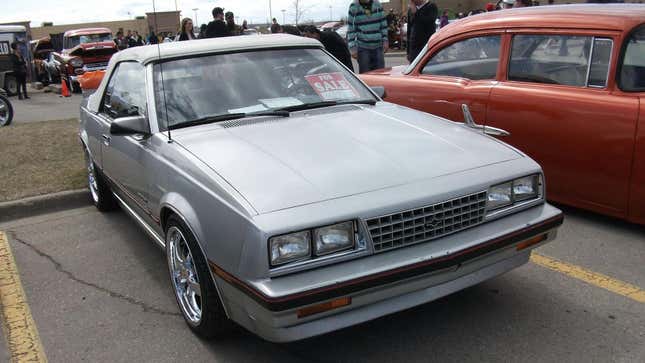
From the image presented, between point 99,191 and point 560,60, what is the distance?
156 inches

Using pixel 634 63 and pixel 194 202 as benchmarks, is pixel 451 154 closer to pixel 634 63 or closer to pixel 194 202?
pixel 194 202

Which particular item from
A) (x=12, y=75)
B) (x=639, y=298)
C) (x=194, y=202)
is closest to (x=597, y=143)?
(x=639, y=298)

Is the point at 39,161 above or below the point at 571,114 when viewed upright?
below

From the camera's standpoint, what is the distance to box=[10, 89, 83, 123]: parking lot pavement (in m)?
12.3

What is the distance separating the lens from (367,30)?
8461mm

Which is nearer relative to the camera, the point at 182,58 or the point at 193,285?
the point at 193,285

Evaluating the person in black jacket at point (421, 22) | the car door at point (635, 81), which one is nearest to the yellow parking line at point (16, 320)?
the car door at point (635, 81)

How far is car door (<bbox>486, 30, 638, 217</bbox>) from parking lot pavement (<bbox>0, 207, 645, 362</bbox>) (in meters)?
0.36

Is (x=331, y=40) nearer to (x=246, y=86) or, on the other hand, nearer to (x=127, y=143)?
(x=246, y=86)

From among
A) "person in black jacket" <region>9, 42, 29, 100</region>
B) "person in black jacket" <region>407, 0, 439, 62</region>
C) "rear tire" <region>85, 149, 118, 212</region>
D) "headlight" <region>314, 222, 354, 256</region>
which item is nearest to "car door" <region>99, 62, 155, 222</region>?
"rear tire" <region>85, 149, 118, 212</region>

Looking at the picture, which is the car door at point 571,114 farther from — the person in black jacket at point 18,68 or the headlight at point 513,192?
the person in black jacket at point 18,68

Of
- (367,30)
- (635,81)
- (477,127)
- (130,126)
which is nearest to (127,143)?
(130,126)

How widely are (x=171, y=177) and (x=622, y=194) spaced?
3.02 meters

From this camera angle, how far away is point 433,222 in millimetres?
2633
